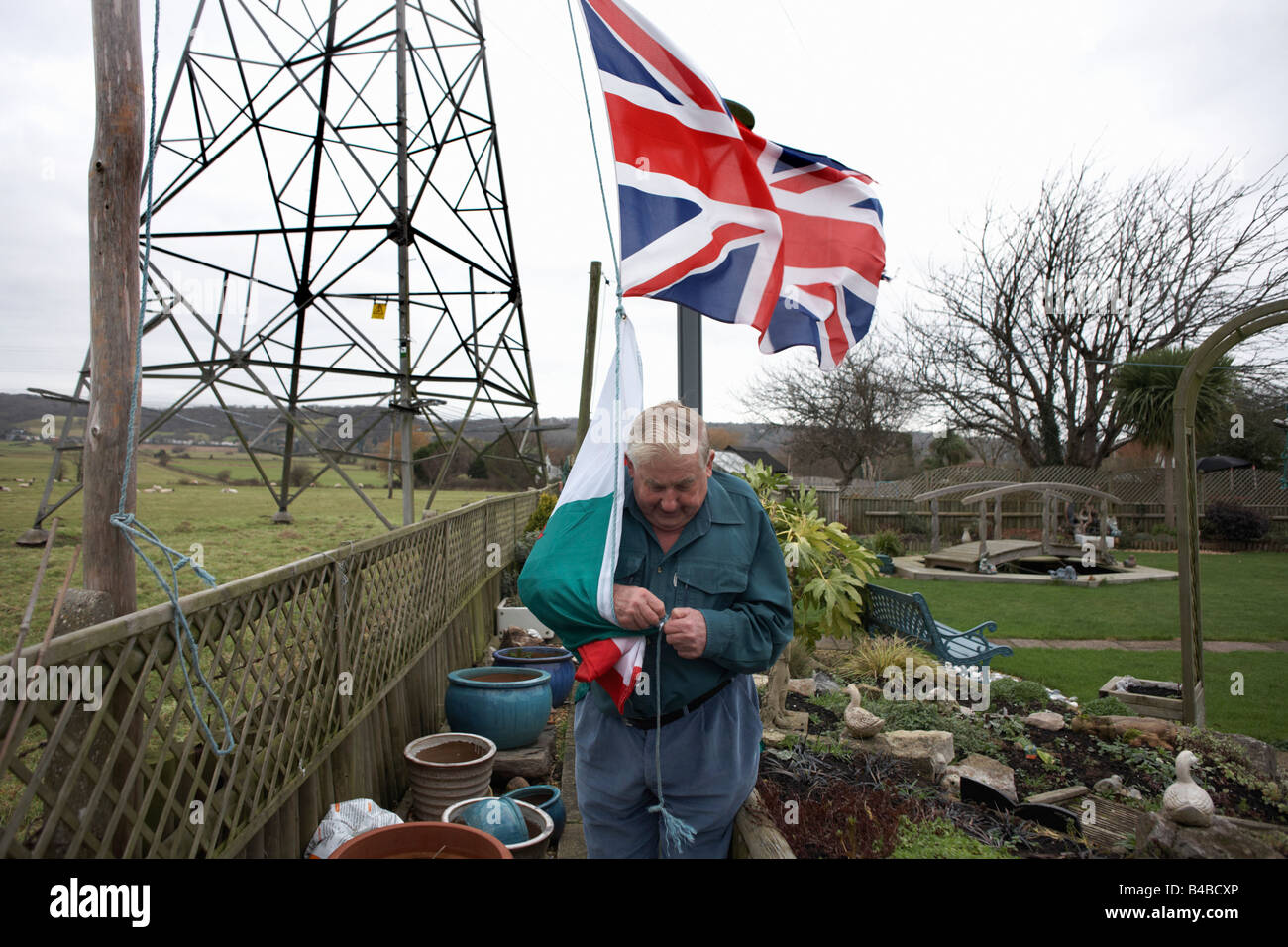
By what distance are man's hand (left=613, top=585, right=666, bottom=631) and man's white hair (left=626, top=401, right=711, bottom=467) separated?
427 mm

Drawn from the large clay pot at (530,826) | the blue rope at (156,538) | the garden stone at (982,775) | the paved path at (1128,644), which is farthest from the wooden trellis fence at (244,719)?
the paved path at (1128,644)

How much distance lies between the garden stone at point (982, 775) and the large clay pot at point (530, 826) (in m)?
2.35

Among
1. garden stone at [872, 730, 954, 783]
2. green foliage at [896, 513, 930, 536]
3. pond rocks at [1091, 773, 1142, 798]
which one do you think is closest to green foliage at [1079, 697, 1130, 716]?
pond rocks at [1091, 773, 1142, 798]

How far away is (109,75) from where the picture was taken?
2492mm

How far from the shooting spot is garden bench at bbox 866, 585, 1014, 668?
747 cm

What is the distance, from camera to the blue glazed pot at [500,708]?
17.2 feet

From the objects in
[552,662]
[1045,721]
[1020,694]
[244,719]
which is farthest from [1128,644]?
[244,719]

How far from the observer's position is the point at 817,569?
17.1 feet

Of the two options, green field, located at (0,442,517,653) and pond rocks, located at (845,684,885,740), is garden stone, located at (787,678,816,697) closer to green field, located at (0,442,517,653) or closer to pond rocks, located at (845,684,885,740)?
pond rocks, located at (845,684,885,740)

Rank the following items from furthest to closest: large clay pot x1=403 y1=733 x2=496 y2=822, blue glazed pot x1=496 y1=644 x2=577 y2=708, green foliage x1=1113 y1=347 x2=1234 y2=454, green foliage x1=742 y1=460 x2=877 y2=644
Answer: green foliage x1=1113 y1=347 x2=1234 y2=454, blue glazed pot x1=496 y1=644 x2=577 y2=708, green foliage x1=742 y1=460 x2=877 y2=644, large clay pot x1=403 y1=733 x2=496 y2=822

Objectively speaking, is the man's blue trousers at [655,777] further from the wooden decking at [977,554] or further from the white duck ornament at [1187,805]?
the wooden decking at [977,554]

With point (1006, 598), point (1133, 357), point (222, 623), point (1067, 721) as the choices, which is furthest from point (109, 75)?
point (1133, 357)

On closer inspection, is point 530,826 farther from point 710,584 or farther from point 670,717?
point 710,584
